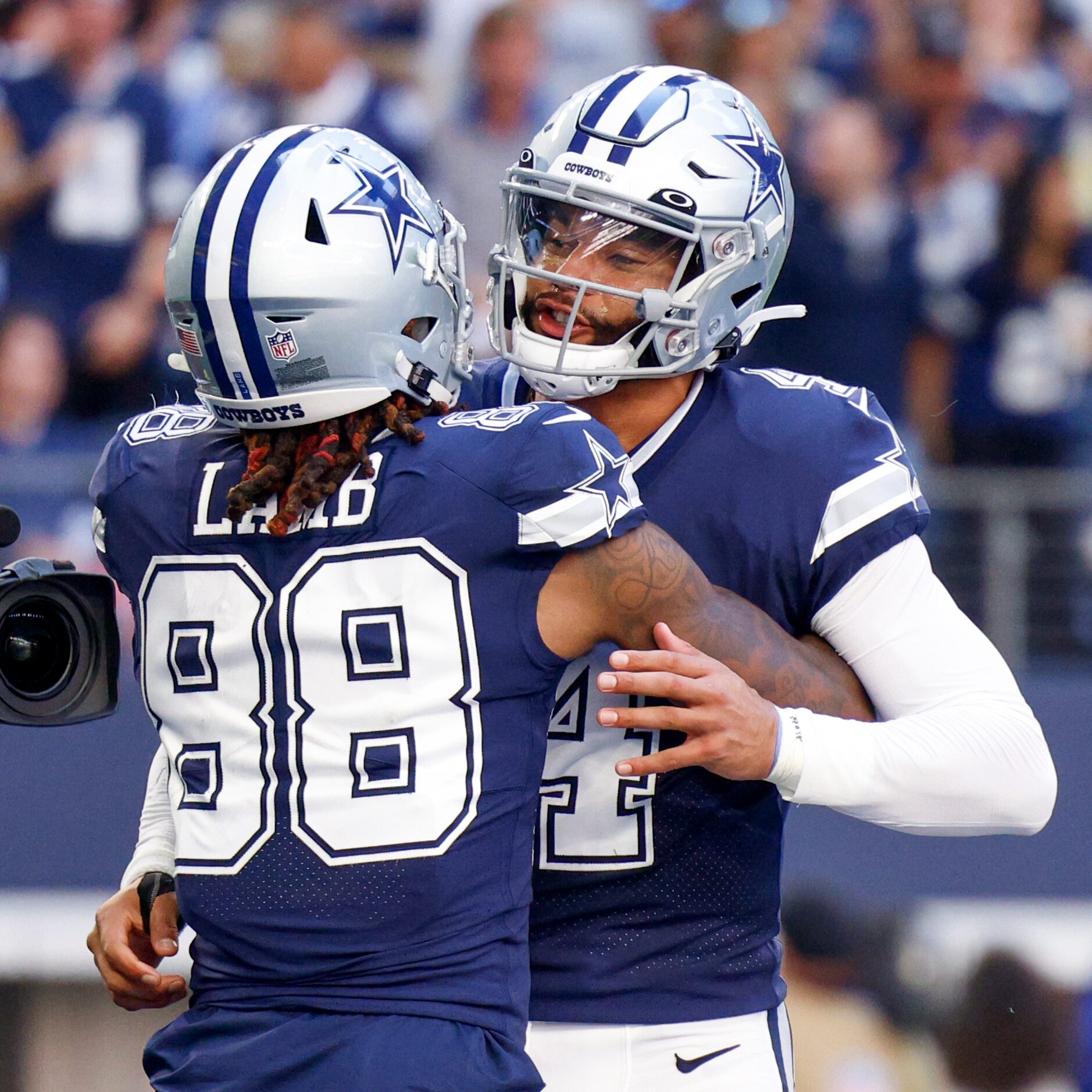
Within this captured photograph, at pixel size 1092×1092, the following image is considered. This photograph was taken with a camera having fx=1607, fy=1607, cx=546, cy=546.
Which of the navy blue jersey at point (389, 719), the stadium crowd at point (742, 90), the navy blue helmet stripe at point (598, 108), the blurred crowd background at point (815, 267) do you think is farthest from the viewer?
the stadium crowd at point (742, 90)

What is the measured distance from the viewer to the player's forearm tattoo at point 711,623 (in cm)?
180

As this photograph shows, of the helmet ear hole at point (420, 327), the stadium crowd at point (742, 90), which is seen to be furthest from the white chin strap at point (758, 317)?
the stadium crowd at point (742, 90)

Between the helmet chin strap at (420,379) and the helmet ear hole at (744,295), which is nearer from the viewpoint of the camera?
the helmet chin strap at (420,379)

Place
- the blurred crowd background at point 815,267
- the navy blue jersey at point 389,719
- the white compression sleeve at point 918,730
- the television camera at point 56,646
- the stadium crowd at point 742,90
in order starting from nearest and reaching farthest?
the navy blue jersey at point 389,719 → the white compression sleeve at point 918,730 → the television camera at point 56,646 → the blurred crowd background at point 815,267 → the stadium crowd at point 742,90

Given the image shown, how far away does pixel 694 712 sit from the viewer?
181cm

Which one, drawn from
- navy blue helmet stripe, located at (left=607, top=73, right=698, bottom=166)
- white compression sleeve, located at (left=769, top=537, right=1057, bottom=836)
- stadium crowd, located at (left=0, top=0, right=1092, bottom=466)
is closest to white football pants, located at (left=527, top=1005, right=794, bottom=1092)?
white compression sleeve, located at (left=769, top=537, right=1057, bottom=836)

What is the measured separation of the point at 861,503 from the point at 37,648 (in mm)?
1089

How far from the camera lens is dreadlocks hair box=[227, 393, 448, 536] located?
1753mm

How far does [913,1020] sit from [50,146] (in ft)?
13.2

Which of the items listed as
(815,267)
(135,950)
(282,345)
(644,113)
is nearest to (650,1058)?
(135,950)

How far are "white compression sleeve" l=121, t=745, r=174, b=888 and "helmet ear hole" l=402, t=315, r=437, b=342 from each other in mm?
668

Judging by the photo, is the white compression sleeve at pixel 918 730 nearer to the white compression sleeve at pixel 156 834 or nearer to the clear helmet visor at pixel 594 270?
the clear helmet visor at pixel 594 270

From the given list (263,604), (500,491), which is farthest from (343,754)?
(500,491)

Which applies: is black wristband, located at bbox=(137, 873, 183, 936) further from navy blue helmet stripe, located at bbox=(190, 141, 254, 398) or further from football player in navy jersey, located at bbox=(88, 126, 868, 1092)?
navy blue helmet stripe, located at bbox=(190, 141, 254, 398)
